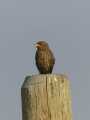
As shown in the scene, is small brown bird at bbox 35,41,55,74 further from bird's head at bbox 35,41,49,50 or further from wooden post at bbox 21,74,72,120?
wooden post at bbox 21,74,72,120

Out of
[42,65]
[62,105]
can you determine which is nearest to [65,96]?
[62,105]

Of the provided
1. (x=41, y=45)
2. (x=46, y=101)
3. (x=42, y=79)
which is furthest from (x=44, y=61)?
(x=46, y=101)

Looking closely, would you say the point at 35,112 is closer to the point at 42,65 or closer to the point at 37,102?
the point at 37,102

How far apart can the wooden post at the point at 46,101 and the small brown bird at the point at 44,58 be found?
14.2 ft

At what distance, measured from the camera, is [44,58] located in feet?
27.1

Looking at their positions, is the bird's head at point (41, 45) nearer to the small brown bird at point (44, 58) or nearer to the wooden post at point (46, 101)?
the small brown bird at point (44, 58)

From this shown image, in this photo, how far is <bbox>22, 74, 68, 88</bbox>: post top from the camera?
12.4ft

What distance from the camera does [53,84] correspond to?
12.3 feet

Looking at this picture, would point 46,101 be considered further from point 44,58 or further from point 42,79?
point 44,58

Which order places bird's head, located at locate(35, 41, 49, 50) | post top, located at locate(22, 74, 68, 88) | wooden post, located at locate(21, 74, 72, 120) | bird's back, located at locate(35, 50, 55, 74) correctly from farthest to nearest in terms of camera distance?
1. bird's head, located at locate(35, 41, 49, 50)
2. bird's back, located at locate(35, 50, 55, 74)
3. post top, located at locate(22, 74, 68, 88)
4. wooden post, located at locate(21, 74, 72, 120)

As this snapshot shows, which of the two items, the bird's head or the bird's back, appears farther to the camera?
the bird's head

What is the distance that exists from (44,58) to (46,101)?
4.63m

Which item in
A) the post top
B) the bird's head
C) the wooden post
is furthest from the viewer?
the bird's head

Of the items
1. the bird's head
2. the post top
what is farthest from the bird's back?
the post top
